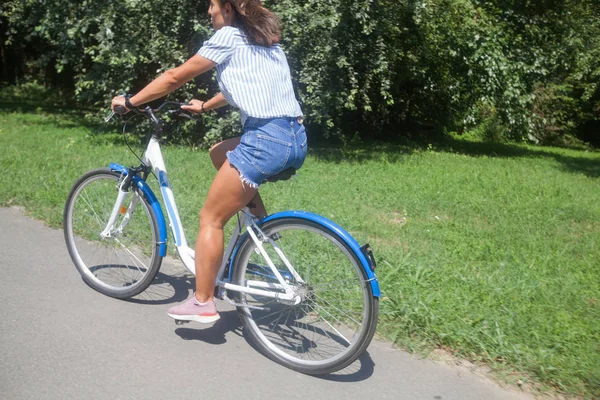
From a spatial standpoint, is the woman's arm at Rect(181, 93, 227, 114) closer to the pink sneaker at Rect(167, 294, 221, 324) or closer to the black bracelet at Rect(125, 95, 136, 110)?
the black bracelet at Rect(125, 95, 136, 110)

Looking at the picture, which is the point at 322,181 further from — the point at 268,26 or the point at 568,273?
the point at 268,26

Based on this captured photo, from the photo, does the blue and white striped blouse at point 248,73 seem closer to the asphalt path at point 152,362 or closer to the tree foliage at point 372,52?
the asphalt path at point 152,362

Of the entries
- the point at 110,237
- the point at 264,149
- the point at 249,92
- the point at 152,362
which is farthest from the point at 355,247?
the point at 110,237

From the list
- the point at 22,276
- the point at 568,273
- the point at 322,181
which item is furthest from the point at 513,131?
the point at 22,276

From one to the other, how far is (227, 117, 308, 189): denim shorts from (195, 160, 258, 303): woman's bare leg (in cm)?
7

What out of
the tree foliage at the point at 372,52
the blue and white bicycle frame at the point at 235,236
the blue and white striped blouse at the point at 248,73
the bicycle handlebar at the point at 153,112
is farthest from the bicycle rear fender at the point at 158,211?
the tree foliage at the point at 372,52

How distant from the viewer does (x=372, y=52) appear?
1160 cm

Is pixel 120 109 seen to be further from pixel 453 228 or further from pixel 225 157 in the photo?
pixel 453 228

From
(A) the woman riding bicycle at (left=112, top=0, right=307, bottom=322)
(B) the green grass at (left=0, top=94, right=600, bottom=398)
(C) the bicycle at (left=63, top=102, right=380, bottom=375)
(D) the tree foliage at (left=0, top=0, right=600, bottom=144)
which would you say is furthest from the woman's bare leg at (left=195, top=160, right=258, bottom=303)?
(D) the tree foliage at (left=0, top=0, right=600, bottom=144)

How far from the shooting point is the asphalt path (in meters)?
3.31

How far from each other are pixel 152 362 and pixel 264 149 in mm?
1323

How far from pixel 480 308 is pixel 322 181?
449cm

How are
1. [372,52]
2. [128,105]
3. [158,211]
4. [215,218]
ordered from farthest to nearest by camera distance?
[372,52]
[158,211]
[128,105]
[215,218]

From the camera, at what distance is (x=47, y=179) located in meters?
7.43
